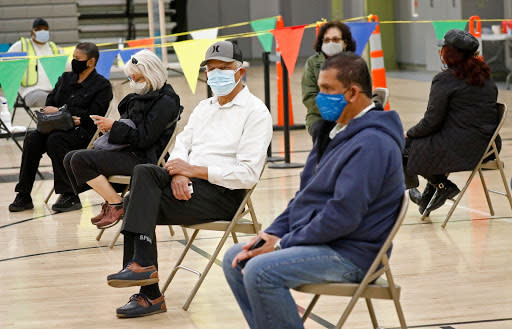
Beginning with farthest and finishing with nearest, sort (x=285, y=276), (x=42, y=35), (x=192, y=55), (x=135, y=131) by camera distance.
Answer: (x=42, y=35), (x=192, y=55), (x=135, y=131), (x=285, y=276)

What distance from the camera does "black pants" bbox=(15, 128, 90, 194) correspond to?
23.0ft

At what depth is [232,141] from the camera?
4.56 meters

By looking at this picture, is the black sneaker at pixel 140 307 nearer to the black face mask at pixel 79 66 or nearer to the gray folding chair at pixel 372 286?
the gray folding chair at pixel 372 286

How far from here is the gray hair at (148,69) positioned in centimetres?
552

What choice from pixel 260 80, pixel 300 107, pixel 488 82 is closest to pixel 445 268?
pixel 488 82

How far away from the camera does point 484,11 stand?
17.5 metres

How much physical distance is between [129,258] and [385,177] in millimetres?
1594

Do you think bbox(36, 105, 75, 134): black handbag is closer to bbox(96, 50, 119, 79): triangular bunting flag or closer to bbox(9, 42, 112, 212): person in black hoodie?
bbox(9, 42, 112, 212): person in black hoodie

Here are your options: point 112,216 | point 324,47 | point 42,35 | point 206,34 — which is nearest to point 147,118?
point 112,216

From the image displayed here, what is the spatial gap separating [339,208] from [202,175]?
1371mm

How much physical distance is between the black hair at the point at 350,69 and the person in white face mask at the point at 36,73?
7867mm

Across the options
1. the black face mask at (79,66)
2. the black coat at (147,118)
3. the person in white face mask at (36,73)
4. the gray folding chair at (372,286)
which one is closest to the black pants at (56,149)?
the black face mask at (79,66)

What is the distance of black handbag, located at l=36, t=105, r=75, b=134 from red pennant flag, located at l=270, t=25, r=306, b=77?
207 centimetres

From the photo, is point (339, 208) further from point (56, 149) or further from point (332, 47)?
point (56, 149)
